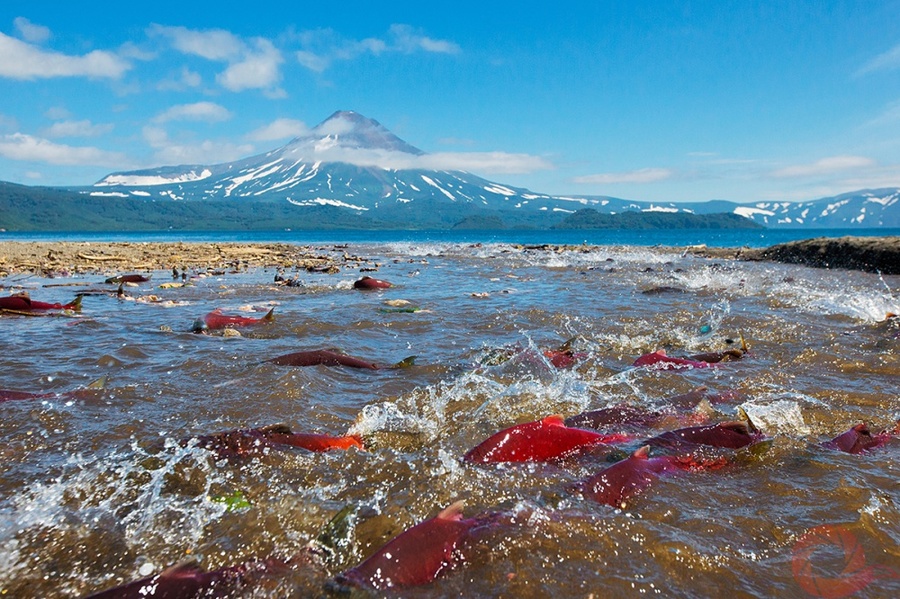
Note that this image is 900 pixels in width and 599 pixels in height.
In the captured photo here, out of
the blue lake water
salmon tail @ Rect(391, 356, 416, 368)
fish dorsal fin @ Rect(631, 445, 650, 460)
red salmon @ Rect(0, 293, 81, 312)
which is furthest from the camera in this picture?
the blue lake water

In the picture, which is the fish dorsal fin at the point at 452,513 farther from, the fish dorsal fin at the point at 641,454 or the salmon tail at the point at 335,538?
the fish dorsal fin at the point at 641,454

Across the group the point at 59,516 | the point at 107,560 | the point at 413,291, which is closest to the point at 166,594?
the point at 107,560

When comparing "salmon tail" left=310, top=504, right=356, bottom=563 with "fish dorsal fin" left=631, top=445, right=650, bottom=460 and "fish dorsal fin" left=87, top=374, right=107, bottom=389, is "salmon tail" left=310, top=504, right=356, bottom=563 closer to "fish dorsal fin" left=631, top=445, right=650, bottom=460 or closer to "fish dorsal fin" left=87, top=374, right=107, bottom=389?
"fish dorsal fin" left=631, top=445, right=650, bottom=460

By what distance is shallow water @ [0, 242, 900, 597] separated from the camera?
2.26 metres

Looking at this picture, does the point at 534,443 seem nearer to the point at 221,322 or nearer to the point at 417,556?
the point at 417,556

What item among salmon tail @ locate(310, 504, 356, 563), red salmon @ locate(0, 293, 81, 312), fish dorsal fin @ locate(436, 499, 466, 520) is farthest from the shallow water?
red salmon @ locate(0, 293, 81, 312)

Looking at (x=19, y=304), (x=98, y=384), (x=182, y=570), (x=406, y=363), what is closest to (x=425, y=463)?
(x=182, y=570)

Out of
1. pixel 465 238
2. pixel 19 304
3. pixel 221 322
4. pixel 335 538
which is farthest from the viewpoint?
pixel 465 238

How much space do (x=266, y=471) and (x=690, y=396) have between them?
3.47 m

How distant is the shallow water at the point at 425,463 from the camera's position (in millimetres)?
2258

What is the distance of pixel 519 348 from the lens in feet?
21.0

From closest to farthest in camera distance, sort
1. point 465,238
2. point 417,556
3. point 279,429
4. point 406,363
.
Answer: point 417,556
point 279,429
point 406,363
point 465,238

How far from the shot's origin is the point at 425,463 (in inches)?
130

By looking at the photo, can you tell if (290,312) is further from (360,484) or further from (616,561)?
(616,561)
